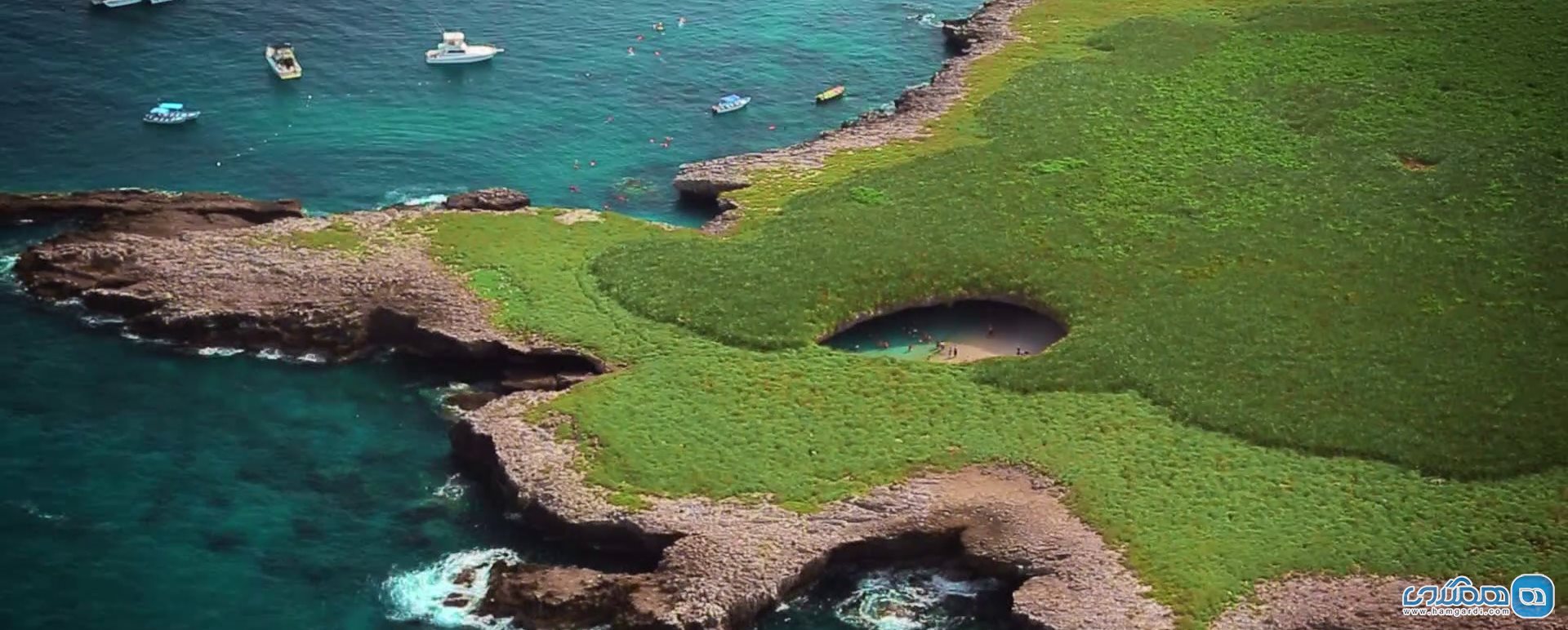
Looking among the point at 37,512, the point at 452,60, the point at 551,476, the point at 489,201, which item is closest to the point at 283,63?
the point at 452,60

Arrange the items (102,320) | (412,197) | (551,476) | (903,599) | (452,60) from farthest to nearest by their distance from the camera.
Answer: (452,60)
(412,197)
(102,320)
(551,476)
(903,599)

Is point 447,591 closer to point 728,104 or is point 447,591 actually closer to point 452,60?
point 728,104

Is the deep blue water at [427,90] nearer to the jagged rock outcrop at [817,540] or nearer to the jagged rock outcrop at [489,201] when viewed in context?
the jagged rock outcrop at [489,201]

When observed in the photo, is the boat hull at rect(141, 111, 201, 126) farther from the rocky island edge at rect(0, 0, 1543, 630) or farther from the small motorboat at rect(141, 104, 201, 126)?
the rocky island edge at rect(0, 0, 1543, 630)

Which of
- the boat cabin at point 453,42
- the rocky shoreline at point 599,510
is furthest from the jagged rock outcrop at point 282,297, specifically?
the boat cabin at point 453,42

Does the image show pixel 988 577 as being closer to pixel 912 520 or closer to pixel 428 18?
pixel 912 520
